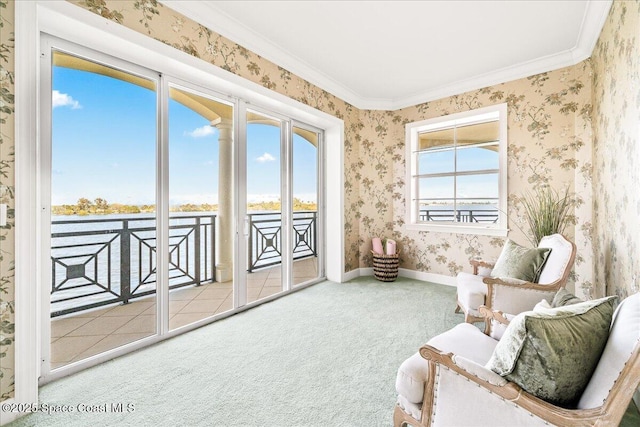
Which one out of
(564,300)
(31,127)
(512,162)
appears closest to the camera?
(564,300)

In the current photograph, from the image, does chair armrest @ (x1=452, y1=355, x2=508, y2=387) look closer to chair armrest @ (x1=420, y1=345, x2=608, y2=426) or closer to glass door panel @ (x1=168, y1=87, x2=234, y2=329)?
chair armrest @ (x1=420, y1=345, x2=608, y2=426)

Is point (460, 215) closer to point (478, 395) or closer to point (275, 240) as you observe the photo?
point (275, 240)

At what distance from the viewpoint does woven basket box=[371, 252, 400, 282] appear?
154 inches

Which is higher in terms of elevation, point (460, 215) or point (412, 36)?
point (412, 36)

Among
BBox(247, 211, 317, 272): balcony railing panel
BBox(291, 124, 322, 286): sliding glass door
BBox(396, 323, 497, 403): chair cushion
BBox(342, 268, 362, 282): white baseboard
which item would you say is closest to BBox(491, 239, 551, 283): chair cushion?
BBox(396, 323, 497, 403): chair cushion

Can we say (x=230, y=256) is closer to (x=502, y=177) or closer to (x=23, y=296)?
(x=23, y=296)

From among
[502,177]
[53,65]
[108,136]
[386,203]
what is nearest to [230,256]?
[108,136]

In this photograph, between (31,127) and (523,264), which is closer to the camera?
(31,127)

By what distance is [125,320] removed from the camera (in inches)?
91.3

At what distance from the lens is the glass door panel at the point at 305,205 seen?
367 centimetres

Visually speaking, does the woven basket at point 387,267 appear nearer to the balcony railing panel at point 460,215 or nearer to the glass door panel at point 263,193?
the balcony railing panel at point 460,215

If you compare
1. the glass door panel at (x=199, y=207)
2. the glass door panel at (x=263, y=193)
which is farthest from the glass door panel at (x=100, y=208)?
the glass door panel at (x=263, y=193)

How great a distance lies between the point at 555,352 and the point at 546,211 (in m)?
2.69

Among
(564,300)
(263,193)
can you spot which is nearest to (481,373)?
(564,300)
